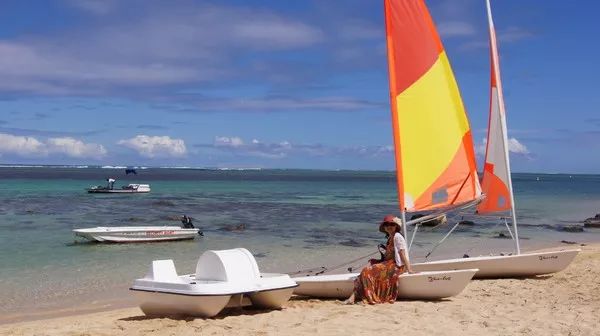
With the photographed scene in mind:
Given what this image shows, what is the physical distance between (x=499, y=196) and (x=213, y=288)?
6.88 m

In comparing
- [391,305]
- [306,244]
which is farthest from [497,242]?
[391,305]

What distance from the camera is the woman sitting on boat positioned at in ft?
35.4

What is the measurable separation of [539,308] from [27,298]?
10.3m

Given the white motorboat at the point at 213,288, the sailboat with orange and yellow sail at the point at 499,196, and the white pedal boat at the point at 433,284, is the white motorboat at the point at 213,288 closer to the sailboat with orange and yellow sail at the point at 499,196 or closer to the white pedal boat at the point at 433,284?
the white pedal boat at the point at 433,284

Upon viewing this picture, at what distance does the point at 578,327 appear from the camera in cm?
912

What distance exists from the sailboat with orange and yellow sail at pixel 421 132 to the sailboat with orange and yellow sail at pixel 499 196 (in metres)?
1.25

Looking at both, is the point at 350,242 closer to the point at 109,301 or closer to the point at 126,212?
the point at 109,301

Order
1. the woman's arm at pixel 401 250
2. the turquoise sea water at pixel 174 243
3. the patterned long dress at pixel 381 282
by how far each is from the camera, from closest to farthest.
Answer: the woman's arm at pixel 401 250 → the patterned long dress at pixel 381 282 → the turquoise sea water at pixel 174 243

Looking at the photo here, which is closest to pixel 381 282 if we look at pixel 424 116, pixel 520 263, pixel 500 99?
pixel 424 116

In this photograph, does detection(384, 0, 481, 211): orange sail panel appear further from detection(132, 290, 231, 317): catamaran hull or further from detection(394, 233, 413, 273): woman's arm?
detection(132, 290, 231, 317): catamaran hull

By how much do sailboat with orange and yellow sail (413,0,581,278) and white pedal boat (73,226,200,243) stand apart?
14.7m

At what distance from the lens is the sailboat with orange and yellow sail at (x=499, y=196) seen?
13273 millimetres

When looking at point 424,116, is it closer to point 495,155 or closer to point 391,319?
point 495,155

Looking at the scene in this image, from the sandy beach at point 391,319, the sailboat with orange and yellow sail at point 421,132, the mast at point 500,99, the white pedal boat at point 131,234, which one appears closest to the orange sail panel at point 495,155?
the mast at point 500,99
